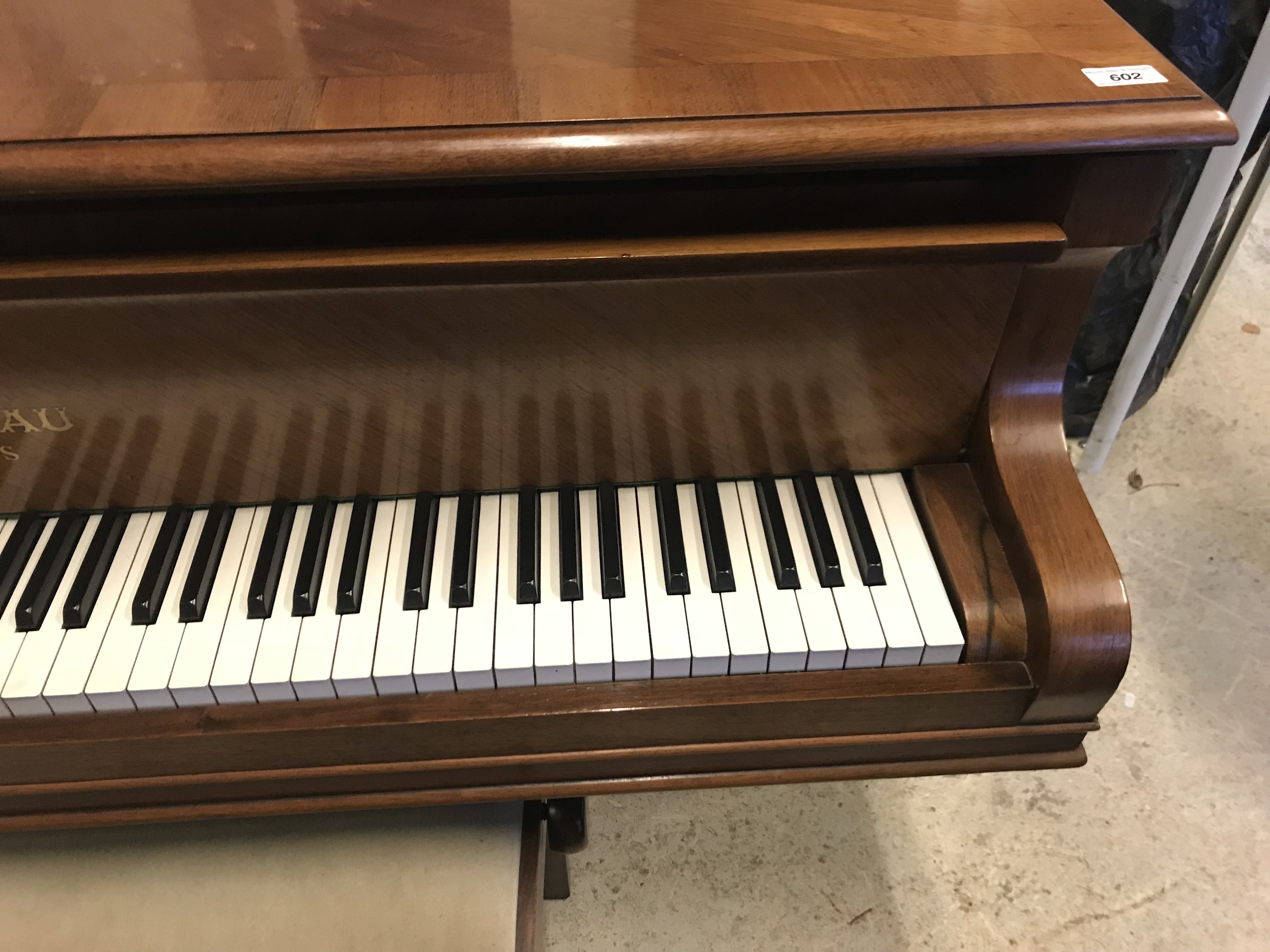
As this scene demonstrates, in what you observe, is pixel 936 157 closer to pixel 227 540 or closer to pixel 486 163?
pixel 486 163

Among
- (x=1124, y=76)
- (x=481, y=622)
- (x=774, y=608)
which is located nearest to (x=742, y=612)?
(x=774, y=608)

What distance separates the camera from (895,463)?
3.28 feet

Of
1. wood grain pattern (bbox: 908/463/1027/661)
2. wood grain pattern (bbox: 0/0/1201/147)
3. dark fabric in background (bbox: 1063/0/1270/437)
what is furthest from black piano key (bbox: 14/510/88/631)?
dark fabric in background (bbox: 1063/0/1270/437)

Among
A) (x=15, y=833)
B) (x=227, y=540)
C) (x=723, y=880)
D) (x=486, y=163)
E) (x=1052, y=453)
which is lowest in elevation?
(x=723, y=880)

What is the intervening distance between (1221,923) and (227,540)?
5.16ft

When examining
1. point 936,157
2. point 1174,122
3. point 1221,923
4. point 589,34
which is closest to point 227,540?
point 589,34

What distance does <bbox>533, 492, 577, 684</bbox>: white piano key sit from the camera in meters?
0.86

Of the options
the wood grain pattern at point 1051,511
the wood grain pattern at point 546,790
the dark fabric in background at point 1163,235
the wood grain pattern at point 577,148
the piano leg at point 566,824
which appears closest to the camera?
the wood grain pattern at point 577,148

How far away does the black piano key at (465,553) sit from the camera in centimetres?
90

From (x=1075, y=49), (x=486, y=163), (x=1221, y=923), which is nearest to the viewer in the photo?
(x=486, y=163)

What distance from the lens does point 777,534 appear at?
0.94 metres

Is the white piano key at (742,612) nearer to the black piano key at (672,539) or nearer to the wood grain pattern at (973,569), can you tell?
the black piano key at (672,539)

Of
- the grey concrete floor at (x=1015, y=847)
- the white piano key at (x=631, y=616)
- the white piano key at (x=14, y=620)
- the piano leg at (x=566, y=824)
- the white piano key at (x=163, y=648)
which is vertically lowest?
the grey concrete floor at (x=1015, y=847)

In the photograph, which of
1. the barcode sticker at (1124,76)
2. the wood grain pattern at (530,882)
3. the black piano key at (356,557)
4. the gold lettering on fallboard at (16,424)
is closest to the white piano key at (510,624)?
the black piano key at (356,557)
